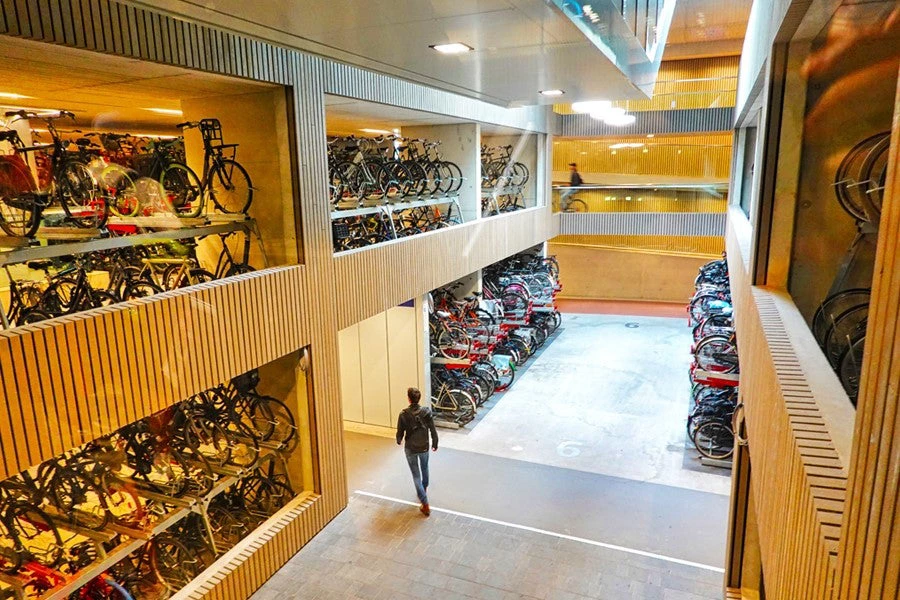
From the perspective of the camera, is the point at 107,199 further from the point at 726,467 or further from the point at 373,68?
the point at 726,467

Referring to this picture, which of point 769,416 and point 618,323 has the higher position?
point 769,416

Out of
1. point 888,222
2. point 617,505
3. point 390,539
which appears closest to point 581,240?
point 617,505

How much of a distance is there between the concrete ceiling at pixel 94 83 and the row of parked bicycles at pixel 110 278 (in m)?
1.54

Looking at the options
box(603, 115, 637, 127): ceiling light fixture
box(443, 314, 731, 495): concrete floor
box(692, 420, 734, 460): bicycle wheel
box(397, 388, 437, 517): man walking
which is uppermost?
box(603, 115, 637, 127): ceiling light fixture

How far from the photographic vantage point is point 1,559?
16.0 feet

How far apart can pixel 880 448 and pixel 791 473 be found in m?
0.96

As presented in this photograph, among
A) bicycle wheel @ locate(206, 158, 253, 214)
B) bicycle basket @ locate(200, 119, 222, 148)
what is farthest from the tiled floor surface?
bicycle basket @ locate(200, 119, 222, 148)

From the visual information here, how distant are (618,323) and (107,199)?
14364mm

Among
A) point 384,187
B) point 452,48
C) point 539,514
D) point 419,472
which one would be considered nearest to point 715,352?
point 539,514

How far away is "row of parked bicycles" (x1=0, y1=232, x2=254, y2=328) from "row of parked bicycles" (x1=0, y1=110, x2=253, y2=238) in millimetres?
532

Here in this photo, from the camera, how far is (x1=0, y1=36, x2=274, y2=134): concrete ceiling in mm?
4160

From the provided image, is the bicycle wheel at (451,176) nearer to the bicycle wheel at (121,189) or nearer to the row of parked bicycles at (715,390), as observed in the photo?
the row of parked bicycles at (715,390)

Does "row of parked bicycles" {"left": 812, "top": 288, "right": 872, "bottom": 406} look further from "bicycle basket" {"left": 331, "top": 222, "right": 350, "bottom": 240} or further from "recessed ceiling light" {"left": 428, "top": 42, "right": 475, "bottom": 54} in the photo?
"bicycle basket" {"left": 331, "top": 222, "right": 350, "bottom": 240}

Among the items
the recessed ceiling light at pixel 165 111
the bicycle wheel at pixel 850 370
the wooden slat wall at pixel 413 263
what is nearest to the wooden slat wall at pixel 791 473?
the bicycle wheel at pixel 850 370
